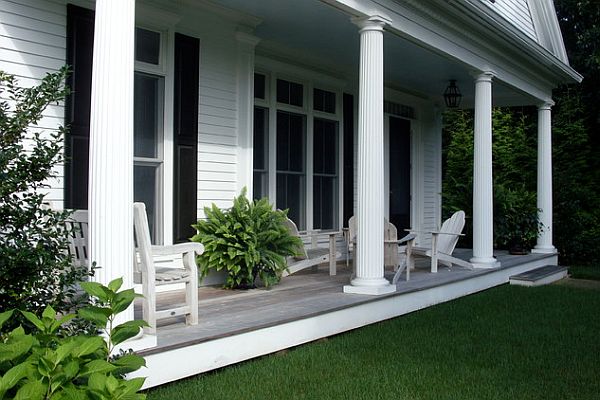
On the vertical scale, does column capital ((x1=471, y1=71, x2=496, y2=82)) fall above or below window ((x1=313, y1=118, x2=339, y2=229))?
above

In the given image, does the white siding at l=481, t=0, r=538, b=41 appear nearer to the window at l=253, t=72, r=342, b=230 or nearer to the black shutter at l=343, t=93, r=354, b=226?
the black shutter at l=343, t=93, r=354, b=226

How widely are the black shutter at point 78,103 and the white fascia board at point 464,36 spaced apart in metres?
2.09

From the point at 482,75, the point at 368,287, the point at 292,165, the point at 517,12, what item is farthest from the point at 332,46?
the point at 517,12

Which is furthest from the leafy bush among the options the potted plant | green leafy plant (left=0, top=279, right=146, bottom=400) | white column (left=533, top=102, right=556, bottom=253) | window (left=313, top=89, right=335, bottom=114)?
white column (left=533, top=102, right=556, bottom=253)

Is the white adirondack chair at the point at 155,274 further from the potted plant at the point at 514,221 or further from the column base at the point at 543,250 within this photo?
the column base at the point at 543,250

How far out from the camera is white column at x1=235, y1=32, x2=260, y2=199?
6727mm

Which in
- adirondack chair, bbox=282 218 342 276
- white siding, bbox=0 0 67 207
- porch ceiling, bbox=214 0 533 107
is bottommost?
adirondack chair, bbox=282 218 342 276

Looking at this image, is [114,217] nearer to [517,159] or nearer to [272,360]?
[272,360]

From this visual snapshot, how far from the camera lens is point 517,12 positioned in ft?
34.2

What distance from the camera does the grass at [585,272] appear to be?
34.6 feet

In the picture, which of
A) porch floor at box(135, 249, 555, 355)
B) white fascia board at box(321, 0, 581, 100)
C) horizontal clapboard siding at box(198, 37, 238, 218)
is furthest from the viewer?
horizontal clapboard siding at box(198, 37, 238, 218)

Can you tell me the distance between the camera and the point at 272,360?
14.6 feet

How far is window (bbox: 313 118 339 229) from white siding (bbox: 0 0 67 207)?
163 inches

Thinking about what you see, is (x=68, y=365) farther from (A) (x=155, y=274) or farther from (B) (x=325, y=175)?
(B) (x=325, y=175)
